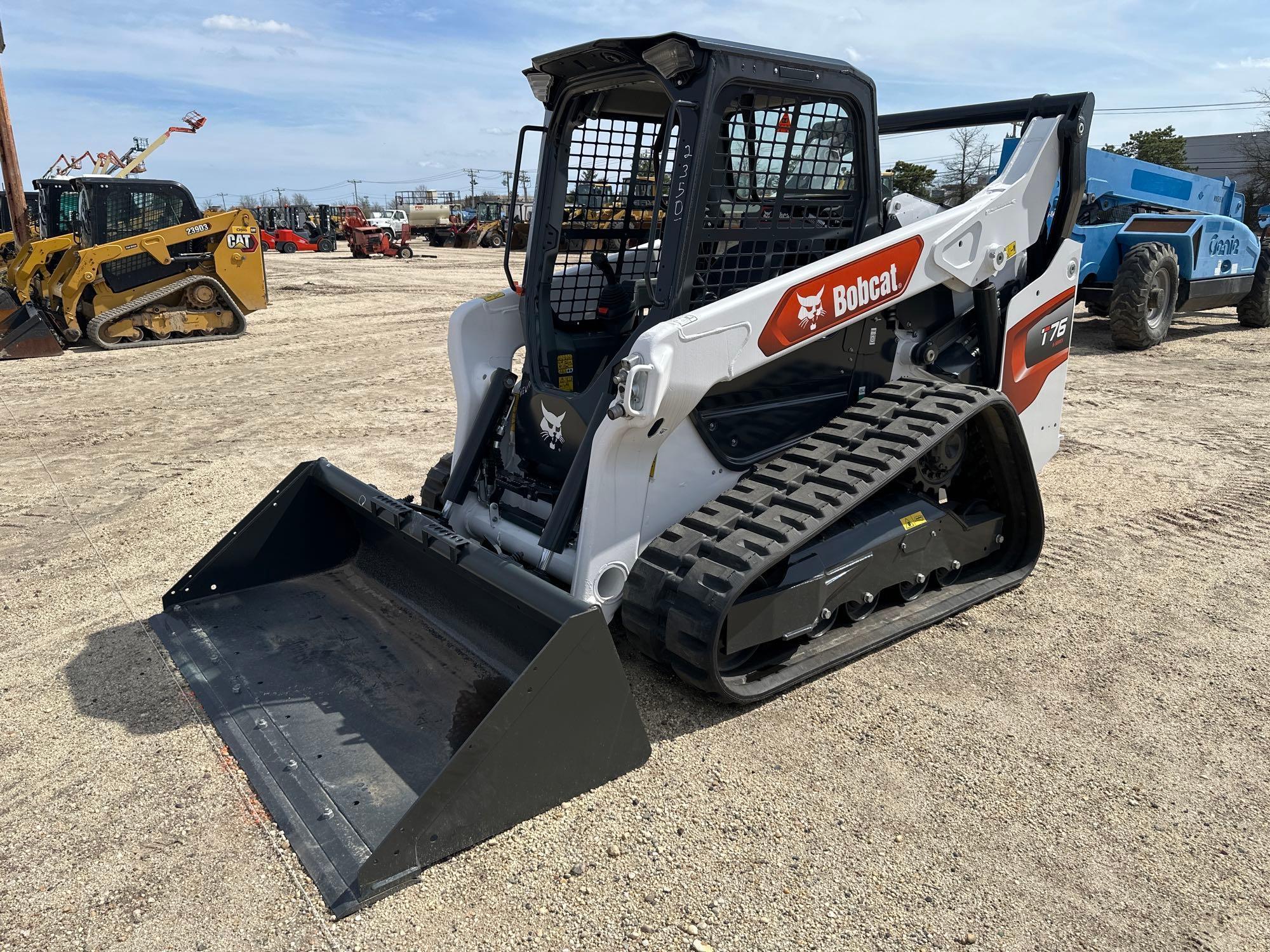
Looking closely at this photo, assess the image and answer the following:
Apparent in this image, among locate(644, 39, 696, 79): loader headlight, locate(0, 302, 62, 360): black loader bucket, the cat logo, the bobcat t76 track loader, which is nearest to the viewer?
the bobcat t76 track loader

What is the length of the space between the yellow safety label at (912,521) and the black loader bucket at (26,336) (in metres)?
12.0

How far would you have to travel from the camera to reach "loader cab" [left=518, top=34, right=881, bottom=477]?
3352 mm

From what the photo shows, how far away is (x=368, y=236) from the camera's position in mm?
31766

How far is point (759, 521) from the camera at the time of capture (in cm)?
329

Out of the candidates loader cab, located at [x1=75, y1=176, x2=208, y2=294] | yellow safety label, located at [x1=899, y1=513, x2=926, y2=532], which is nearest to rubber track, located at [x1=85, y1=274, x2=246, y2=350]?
loader cab, located at [x1=75, y1=176, x2=208, y2=294]

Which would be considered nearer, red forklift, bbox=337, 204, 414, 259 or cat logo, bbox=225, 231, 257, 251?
cat logo, bbox=225, 231, 257, 251

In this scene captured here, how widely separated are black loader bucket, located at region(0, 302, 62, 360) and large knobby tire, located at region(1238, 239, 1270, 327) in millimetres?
15462

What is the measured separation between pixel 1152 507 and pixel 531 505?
386 cm

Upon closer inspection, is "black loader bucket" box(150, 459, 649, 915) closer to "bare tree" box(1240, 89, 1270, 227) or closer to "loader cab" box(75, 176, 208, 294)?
"loader cab" box(75, 176, 208, 294)

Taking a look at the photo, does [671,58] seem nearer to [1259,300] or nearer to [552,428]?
[552,428]

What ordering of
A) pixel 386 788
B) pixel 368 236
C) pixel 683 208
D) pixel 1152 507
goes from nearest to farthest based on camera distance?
pixel 386 788
pixel 683 208
pixel 1152 507
pixel 368 236

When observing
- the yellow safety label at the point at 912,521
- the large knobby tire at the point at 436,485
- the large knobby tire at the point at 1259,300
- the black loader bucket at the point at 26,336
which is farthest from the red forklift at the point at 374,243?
the yellow safety label at the point at 912,521

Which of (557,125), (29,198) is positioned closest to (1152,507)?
(557,125)

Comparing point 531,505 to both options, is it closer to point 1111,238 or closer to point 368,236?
point 1111,238
